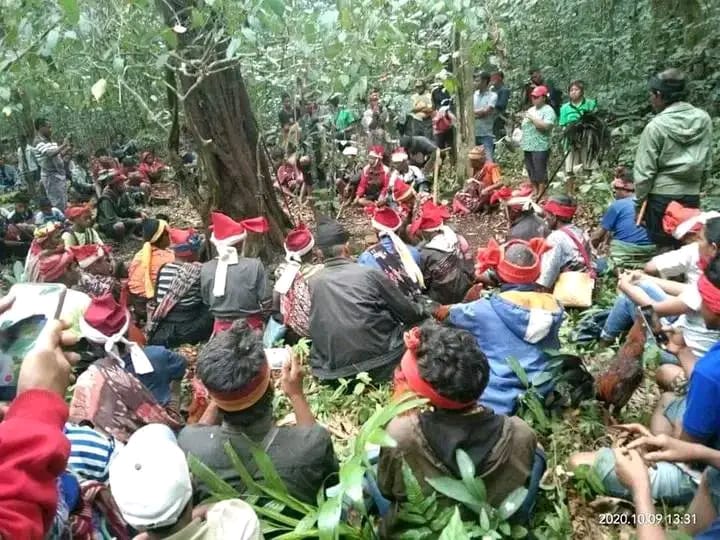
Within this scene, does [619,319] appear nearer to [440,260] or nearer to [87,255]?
[440,260]

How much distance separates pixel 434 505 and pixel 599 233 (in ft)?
16.6

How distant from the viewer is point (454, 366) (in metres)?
2.39

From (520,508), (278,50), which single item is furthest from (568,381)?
(278,50)

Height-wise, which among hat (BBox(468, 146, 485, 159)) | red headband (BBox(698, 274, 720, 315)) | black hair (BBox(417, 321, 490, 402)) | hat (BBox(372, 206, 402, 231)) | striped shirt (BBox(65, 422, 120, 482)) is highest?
red headband (BBox(698, 274, 720, 315))

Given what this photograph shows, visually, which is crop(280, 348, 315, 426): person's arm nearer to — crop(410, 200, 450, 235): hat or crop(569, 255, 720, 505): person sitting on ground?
crop(569, 255, 720, 505): person sitting on ground

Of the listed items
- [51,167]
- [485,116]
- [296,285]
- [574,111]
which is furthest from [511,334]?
[51,167]

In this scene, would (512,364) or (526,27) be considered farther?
(526,27)

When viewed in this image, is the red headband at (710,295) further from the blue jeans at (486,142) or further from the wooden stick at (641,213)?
the blue jeans at (486,142)

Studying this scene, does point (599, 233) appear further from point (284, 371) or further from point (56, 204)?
point (56, 204)

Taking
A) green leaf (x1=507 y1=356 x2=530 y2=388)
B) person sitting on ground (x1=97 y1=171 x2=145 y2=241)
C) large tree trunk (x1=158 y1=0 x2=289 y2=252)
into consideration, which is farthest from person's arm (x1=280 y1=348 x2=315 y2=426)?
person sitting on ground (x1=97 y1=171 x2=145 y2=241)

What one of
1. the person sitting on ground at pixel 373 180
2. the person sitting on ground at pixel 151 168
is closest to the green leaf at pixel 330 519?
the person sitting on ground at pixel 373 180

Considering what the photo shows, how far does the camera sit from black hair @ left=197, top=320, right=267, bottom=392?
8.41 feet

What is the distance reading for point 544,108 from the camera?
9125mm

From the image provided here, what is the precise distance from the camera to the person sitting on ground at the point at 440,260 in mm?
5715
